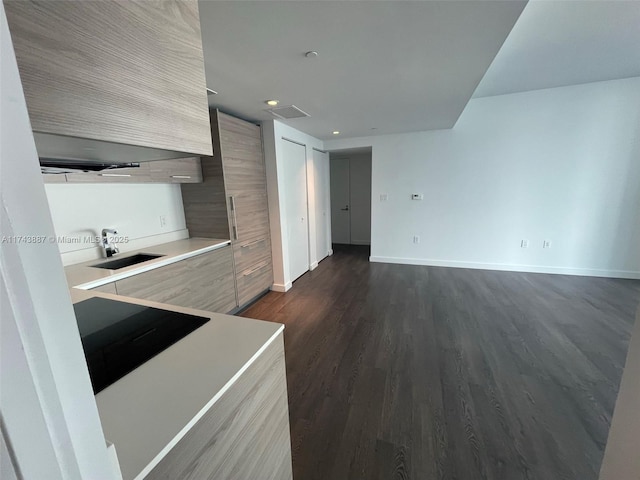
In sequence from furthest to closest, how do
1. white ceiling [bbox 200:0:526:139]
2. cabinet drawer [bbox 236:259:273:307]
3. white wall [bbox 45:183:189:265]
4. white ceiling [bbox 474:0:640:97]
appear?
1. cabinet drawer [bbox 236:259:273:307]
2. white wall [bbox 45:183:189:265]
3. white ceiling [bbox 474:0:640:97]
4. white ceiling [bbox 200:0:526:139]

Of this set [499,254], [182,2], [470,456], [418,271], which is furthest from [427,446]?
[499,254]

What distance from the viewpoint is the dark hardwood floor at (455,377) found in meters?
1.38

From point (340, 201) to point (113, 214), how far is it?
4.68 meters

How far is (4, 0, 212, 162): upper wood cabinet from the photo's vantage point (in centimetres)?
40

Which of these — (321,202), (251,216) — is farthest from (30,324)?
(321,202)

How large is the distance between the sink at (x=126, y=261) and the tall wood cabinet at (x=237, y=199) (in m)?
0.67

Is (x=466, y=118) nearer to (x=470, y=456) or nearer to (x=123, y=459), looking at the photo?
(x=470, y=456)

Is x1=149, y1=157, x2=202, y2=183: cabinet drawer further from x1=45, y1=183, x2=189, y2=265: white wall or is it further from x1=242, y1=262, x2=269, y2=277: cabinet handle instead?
x1=242, y1=262, x2=269, y2=277: cabinet handle

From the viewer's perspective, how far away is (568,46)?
238 cm

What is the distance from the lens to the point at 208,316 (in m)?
1.11

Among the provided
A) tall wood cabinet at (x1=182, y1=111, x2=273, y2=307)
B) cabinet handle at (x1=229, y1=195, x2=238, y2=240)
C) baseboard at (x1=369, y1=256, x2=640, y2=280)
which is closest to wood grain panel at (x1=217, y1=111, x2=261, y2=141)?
tall wood cabinet at (x1=182, y1=111, x2=273, y2=307)

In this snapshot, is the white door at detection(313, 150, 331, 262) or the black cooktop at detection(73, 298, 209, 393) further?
the white door at detection(313, 150, 331, 262)

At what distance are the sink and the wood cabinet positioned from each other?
276mm

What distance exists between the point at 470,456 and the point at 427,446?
0.69ft
